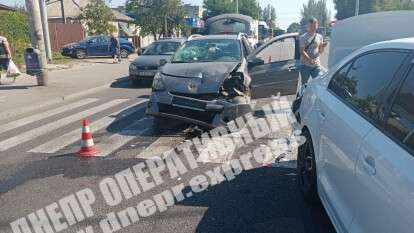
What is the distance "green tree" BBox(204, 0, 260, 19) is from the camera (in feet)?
260

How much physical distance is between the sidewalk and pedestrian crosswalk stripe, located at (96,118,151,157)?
329 centimetres

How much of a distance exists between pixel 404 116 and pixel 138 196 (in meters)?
3.07

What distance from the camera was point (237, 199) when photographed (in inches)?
171

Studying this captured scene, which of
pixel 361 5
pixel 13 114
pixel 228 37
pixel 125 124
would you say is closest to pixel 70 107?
pixel 13 114

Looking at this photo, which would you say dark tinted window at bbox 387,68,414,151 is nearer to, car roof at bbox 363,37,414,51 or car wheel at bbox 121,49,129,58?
car roof at bbox 363,37,414,51

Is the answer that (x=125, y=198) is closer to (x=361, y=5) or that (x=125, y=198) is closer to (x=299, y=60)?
(x=299, y=60)

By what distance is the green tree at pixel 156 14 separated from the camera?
109 feet

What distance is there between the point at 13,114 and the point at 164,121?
12.9ft

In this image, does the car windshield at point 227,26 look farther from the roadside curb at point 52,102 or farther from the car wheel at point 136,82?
the roadside curb at point 52,102

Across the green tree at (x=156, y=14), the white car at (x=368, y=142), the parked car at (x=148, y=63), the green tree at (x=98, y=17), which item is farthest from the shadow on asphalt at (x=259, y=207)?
the green tree at (x=98, y=17)

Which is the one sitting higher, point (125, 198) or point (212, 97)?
point (212, 97)

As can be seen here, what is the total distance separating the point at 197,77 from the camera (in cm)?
689

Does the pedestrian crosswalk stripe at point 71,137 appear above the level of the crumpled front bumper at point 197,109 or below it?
below

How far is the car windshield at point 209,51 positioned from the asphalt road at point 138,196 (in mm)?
1497
